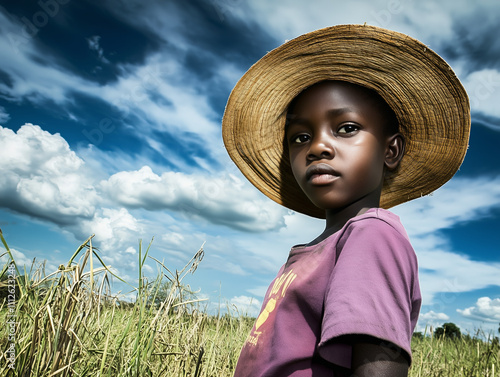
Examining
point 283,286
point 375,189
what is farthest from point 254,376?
point 375,189

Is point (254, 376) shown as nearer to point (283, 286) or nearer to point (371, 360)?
point (283, 286)

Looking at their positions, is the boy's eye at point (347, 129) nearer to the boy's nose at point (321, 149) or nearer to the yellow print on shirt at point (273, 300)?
the boy's nose at point (321, 149)

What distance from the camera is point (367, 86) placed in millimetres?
1854

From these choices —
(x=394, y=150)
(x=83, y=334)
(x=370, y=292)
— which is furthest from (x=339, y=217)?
(x=83, y=334)

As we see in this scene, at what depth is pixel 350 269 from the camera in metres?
1.12

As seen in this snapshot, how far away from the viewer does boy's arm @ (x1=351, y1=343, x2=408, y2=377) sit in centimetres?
100

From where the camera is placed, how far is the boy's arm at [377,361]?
3.30 feet

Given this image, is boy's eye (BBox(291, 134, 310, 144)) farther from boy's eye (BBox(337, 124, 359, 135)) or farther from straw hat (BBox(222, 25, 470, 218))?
straw hat (BBox(222, 25, 470, 218))

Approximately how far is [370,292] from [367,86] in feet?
3.64

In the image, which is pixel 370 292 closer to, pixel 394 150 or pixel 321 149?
pixel 321 149

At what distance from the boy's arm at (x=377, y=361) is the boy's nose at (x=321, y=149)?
0.78 metres

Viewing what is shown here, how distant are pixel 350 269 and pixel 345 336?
0.58ft

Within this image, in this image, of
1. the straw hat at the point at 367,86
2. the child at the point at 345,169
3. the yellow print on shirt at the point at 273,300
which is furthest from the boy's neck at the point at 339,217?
the straw hat at the point at 367,86

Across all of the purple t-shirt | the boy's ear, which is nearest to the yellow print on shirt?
the purple t-shirt
